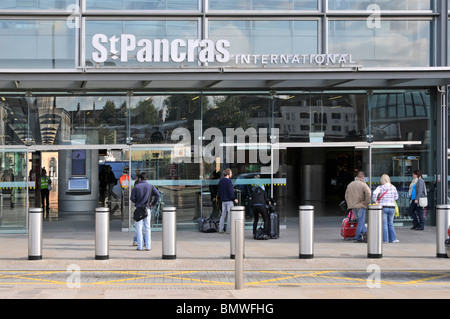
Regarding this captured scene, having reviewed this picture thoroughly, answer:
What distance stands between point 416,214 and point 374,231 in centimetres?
609

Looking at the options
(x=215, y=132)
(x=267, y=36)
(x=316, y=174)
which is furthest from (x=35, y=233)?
(x=316, y=174)

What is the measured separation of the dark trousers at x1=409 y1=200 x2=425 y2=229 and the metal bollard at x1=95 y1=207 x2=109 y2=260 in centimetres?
935

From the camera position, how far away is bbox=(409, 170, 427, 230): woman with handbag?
18453 mm

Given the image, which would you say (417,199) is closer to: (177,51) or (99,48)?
(177,51)

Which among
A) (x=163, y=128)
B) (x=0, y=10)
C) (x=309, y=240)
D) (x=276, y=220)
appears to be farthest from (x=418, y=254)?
(x=0, y=10)

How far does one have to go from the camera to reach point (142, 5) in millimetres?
18781

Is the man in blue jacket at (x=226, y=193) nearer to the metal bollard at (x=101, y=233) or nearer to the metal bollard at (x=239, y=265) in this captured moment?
the metal bollard at (x=101, y=233)

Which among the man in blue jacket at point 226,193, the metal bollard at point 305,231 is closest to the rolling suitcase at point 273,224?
the man in blue jacket at point 226,193

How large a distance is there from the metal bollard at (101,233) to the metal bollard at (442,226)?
6703 mm

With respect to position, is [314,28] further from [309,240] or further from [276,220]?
[309,240]

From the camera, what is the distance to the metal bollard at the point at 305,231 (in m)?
13.5

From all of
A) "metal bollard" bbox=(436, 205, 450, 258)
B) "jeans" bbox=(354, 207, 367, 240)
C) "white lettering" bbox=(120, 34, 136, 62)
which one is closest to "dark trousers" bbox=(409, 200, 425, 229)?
"jeans" bbox=(354, 207, 367, 240)

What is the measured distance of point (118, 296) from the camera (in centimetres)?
955

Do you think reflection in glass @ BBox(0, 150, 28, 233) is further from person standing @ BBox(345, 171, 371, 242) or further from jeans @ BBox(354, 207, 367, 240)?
jeans @ BBox(354, 207, 367, 240)
